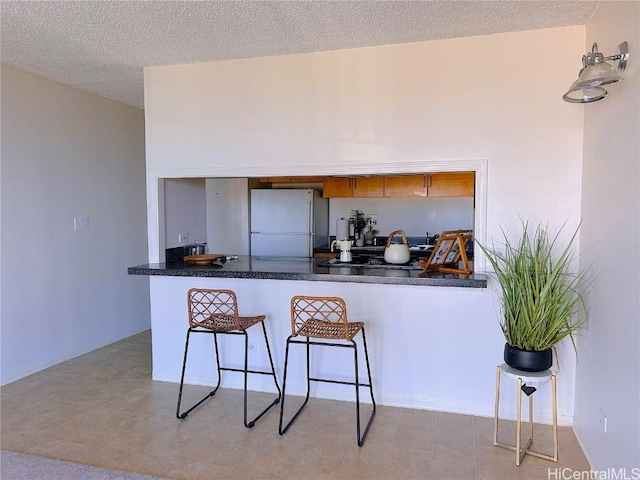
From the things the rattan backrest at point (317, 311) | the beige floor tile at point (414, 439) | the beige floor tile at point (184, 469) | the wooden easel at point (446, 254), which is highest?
the wooden easel at point (446, 254)

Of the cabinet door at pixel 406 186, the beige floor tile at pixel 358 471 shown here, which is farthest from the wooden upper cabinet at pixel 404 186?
the beige floor tile at pixel 358 471

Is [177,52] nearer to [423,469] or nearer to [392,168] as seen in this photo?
[392,168]

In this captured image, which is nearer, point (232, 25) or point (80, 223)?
point (232, 25)

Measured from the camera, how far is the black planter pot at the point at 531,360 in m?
2.31

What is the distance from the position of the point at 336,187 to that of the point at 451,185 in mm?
1343

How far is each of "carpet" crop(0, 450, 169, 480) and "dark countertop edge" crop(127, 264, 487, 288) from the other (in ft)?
4.40

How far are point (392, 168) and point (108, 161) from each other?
3.01 m

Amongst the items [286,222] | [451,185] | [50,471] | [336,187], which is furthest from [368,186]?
[50,471]

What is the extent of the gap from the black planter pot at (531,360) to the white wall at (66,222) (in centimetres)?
372

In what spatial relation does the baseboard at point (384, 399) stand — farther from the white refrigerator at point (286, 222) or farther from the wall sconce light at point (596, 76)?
the white refrigerator at point (286, 222)

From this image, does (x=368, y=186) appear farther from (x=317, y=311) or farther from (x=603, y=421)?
(x=603, y=421)

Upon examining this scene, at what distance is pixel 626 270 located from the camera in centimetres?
196

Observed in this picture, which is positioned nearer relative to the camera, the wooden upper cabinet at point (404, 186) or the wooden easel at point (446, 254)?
the wooden easel at point (446, 254)

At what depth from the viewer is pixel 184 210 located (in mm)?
4004
